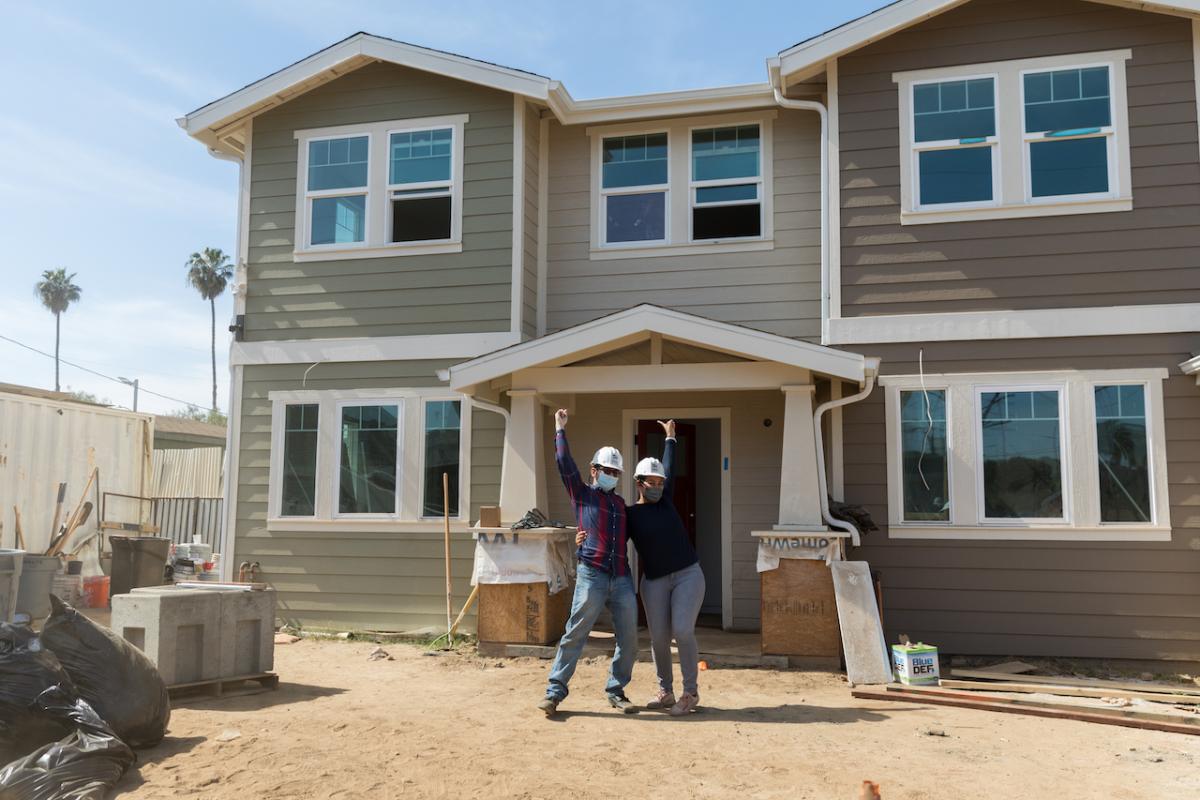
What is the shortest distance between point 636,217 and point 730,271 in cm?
132

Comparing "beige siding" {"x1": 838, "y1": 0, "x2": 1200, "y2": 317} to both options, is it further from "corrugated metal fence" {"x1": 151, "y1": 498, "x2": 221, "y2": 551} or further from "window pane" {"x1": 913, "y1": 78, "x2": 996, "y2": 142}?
"corrugated metal fence" {"x1": 151, "y1": 498, "x2": 221, "y2": 551}

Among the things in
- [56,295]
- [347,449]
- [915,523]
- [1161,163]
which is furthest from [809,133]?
[56,295]

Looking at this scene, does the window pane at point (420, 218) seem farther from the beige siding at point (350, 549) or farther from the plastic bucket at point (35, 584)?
the plastic bucket at point (35, 584)

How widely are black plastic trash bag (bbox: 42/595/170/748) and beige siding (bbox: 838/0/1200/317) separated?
7.10 meters

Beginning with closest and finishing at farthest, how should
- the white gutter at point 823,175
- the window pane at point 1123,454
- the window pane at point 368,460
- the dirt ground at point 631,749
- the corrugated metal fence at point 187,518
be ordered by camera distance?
1. the dirt ground at point 631,749
2. the window pane at point 1123,454
3. the white gutter at point 823,175
4. the window pane at point 368,460
5. the corrugated metal fence at point 187,518

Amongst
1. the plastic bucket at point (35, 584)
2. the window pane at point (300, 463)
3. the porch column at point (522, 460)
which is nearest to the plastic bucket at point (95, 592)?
the plastic bucket at point (35, 584)

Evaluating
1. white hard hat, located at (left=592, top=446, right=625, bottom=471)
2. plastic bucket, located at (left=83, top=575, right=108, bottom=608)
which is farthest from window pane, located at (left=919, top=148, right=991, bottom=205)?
plastic bucket, located at (left=83, top=575, right=108, bottom=608)

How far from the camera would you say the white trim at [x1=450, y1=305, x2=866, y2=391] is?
8.77 meters

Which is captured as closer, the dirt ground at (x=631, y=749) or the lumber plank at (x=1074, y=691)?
the dirt ground at (x=631, y=749)

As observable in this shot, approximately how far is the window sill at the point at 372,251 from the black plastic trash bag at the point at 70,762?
6.57 m

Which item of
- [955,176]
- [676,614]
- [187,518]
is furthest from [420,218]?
[187,518]

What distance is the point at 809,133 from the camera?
10.8 m

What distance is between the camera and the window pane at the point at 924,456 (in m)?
9.46

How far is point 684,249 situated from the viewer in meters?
11.0
